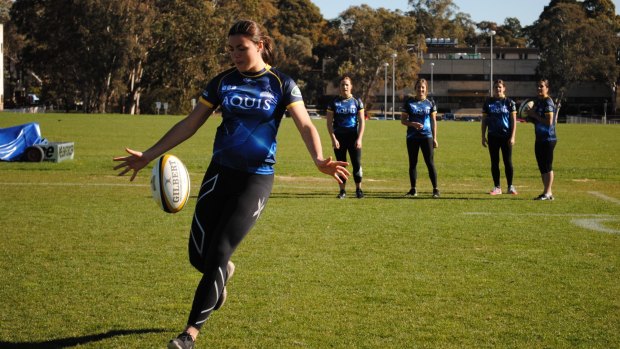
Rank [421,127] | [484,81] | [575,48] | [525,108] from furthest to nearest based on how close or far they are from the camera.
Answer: [484,81], [575,48], [421,127], [525,108]

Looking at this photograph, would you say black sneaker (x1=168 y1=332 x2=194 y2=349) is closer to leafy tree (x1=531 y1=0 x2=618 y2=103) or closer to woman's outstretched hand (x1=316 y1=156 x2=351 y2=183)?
woman's outstretched hand (x1=316 y1=156 x2=351 y2=183)

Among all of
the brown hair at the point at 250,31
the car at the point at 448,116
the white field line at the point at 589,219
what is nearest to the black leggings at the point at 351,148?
the white field line at the point at 589,219

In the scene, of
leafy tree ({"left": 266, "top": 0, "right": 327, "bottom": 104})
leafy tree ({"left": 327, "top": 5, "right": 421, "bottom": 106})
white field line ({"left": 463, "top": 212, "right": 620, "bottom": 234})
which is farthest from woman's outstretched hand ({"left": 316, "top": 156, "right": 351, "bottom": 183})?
leafy tree ({"left": 327, "top": 5, "right": 421, "bottom": 106})

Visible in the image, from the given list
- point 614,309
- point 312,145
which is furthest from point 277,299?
point 614,309

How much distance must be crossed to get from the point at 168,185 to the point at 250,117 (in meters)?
0.82

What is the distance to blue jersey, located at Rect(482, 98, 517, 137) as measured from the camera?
1650 centimetres

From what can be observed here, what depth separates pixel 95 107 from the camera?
8494cm

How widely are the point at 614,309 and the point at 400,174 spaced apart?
14861 millimetres

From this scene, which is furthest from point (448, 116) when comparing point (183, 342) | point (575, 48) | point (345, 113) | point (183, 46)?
point (183, 342)

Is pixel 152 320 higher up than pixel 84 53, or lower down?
lower down

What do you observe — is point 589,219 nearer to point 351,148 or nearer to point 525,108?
point 525,108

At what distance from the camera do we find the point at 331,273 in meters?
8.59

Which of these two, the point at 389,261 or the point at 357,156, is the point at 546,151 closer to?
the point at 357,156

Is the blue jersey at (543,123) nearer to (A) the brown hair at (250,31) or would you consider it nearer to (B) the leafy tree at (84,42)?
(A) the brown hair at (250,31)
